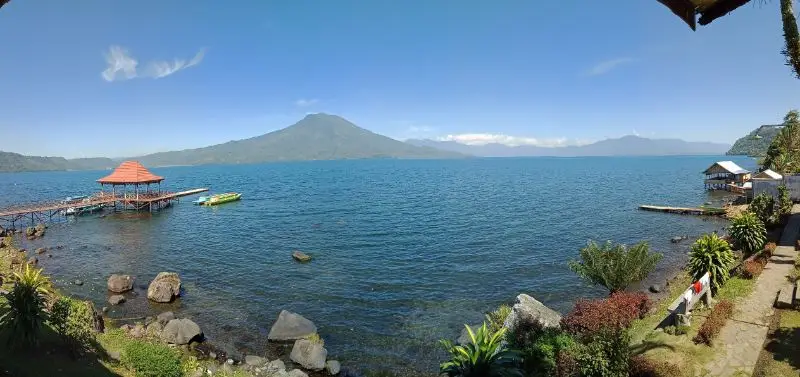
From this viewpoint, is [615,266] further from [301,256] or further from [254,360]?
[301,256]

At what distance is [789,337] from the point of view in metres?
15.0

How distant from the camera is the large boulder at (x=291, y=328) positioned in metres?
23.0

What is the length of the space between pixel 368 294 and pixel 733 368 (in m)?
21.1

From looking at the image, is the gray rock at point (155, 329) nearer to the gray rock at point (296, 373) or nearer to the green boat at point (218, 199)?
the gray rock at point (296, 373)

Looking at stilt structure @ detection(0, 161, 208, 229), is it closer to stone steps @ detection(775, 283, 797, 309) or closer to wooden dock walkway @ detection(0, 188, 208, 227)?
wooden dock walkway @ detection(0, 188, 208, 227)

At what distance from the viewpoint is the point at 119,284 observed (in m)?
30.5

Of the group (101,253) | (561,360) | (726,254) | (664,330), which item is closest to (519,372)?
(561,360)

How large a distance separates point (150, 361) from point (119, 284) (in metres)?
17.7

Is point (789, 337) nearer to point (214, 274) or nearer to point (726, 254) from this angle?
point (726, 254)

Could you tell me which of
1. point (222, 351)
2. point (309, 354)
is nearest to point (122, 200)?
point (222, 351)

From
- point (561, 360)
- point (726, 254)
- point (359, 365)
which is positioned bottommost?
point (359, 365)

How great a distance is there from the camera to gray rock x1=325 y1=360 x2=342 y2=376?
66.1ft

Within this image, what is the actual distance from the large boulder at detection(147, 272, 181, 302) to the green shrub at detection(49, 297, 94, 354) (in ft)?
36.0

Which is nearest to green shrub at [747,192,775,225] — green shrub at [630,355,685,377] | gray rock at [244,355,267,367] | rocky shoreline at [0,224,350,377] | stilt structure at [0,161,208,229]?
green shrub at [630,355,685,377]
